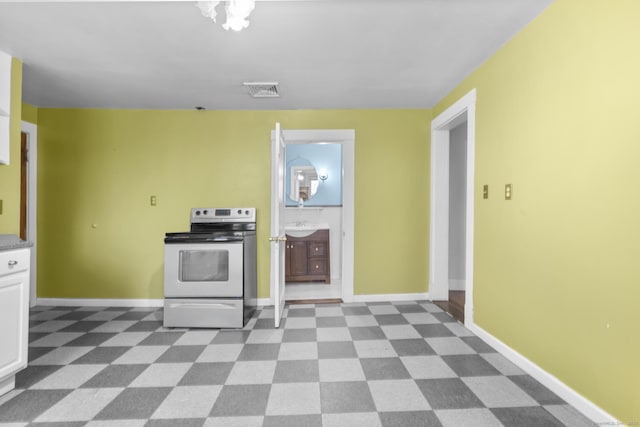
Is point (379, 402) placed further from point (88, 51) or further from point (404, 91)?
point (88, 51)

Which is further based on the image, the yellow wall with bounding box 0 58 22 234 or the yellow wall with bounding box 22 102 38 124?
the yellow wall with bounding box 22 102 38 124

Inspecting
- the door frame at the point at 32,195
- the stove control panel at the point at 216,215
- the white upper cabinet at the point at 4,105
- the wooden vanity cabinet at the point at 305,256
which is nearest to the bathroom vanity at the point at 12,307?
the white upper cabinet at the point at 4,105

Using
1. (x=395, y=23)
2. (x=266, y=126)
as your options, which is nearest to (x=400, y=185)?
(x=266, y=126)

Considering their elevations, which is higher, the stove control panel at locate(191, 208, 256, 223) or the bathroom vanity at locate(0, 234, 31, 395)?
the stove control panel at locate(191, 208, 256, 223)

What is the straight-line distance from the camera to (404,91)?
307 cm

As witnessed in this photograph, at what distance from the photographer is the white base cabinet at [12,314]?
174 cm

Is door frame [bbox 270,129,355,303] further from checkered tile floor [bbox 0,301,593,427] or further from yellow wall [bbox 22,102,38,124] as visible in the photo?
yellow wall [bbox 22,102,38,124]

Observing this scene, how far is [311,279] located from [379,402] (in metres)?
2.87

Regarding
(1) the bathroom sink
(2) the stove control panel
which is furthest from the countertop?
(1) the bathroom sink

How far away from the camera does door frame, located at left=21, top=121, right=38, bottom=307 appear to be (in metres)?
3.42

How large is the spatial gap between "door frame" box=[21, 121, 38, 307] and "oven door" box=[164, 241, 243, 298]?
1895 millimetres

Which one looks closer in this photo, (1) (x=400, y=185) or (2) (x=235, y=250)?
(2) (x=235, y=250)

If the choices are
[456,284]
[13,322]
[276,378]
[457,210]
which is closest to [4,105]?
[13,322]

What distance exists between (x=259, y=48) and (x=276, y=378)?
2.25 meters
